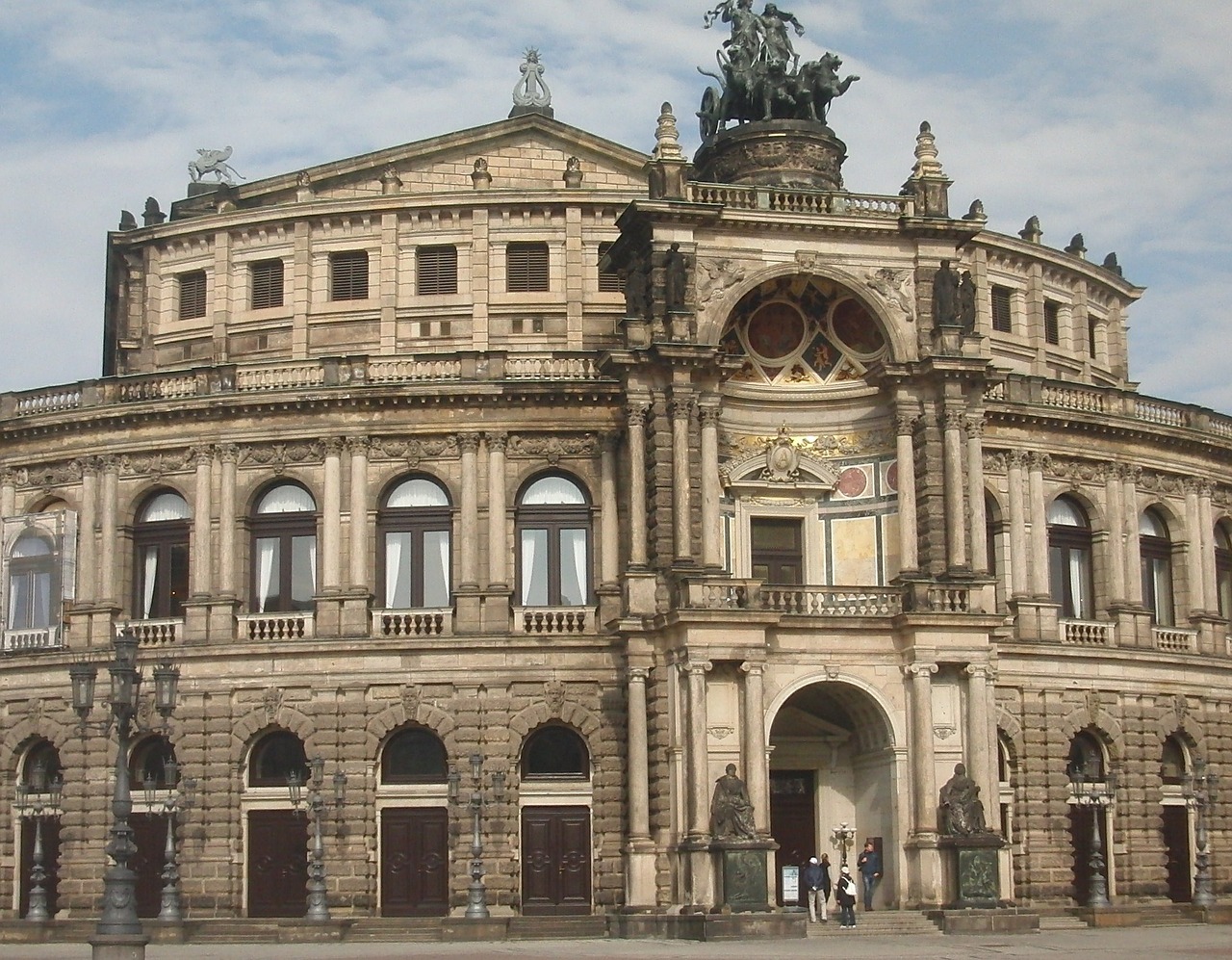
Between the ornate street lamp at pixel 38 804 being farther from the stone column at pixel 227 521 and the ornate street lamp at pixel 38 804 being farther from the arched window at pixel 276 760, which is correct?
the stone column at pixel 227 521

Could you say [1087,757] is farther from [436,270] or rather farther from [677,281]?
[436,270]

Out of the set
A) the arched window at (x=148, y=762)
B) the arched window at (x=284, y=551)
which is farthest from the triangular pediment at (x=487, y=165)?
the arched window at (x=148, y=762)

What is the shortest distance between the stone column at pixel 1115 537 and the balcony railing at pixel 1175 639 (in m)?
1.81

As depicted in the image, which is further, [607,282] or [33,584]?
[607,282]

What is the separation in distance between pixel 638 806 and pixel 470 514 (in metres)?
9.96

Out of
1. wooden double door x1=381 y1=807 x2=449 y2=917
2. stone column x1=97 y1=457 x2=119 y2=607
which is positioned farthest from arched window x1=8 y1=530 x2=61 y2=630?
wooden double door x1=381 y1=807 x2=449 y2=917

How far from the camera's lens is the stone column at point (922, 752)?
5053cm

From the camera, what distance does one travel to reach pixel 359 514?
5581cm

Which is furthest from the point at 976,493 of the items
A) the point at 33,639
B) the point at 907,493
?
the point at 33,639

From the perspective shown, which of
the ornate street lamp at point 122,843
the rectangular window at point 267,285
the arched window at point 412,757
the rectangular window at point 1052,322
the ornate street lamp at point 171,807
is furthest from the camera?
the rectangular window at point 1052,322

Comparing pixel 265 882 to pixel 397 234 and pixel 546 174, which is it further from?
pixel 546 174

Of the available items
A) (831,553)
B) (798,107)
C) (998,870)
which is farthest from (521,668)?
(798,107)

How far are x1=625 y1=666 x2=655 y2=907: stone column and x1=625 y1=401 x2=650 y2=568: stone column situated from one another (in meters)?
3.08

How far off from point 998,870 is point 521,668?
551 inches
